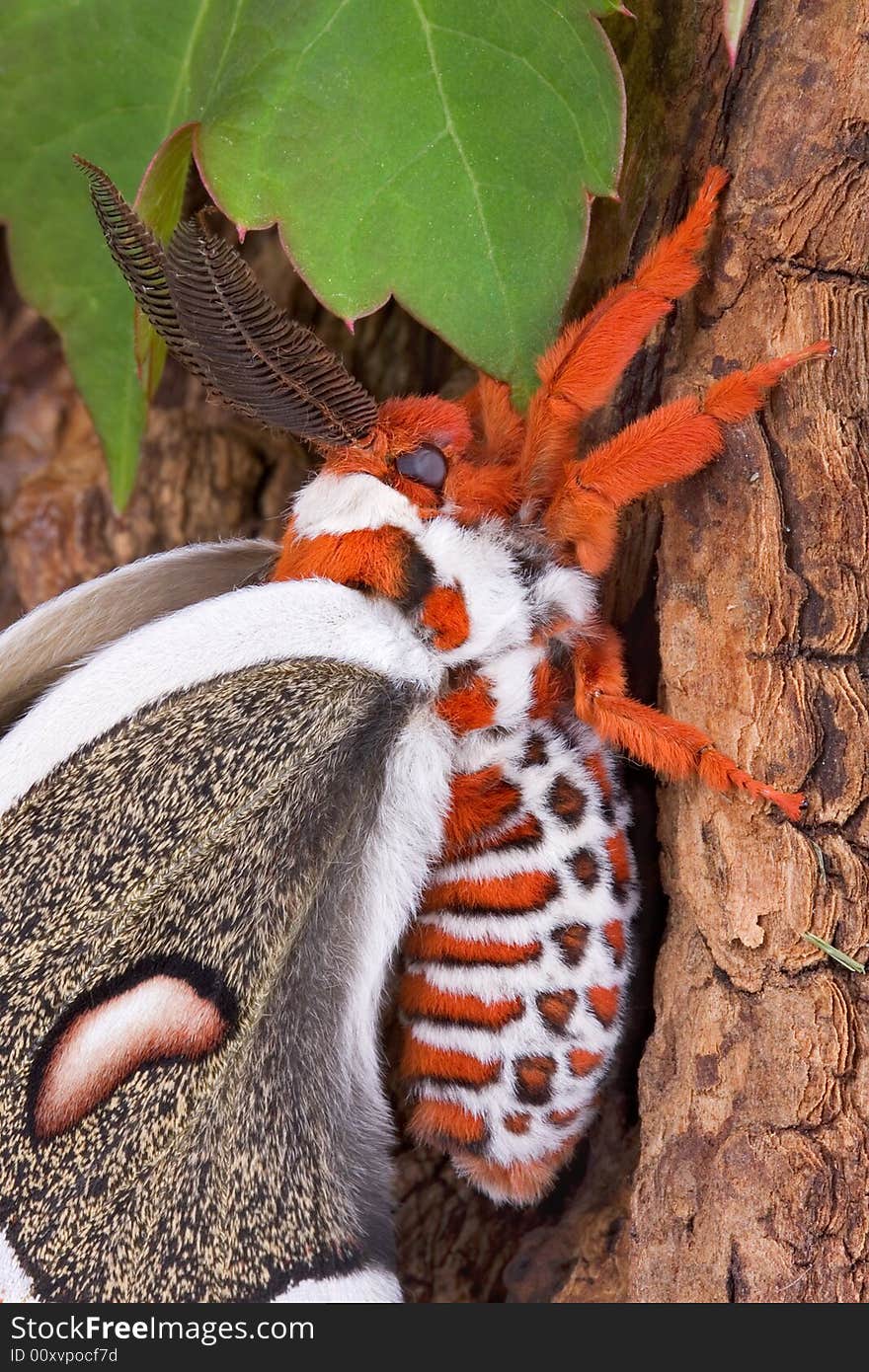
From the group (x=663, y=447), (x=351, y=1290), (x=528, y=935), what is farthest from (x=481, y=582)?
(x=351, y=1290)

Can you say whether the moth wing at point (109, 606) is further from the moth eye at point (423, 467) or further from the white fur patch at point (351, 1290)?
the white fur patch at point (351, 1290)

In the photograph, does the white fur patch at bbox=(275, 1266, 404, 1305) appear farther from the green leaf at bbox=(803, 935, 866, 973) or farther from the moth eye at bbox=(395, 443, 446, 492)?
the moth eye at bbox=(395, 443, 446, 492)

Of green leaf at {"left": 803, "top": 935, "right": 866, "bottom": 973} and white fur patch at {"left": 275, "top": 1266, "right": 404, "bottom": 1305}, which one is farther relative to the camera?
white fur patch at {"left": 275, "top": 1266, "right": 404, "bottom": 1305}

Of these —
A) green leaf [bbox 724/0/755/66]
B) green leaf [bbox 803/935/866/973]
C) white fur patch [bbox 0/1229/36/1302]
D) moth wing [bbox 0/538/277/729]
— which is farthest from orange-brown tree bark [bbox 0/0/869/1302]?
white fur patch [bbox 0/1229/36/1302]

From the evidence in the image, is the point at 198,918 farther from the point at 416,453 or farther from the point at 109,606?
the point at 416,453

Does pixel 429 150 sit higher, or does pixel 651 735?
pixel 429 150

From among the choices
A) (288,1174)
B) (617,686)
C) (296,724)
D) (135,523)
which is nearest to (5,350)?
(135,523)

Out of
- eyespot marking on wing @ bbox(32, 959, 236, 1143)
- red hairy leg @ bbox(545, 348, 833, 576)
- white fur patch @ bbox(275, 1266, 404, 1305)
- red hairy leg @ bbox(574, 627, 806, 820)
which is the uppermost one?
red hairy leg @ bbox(545, 348, 833, 576)
